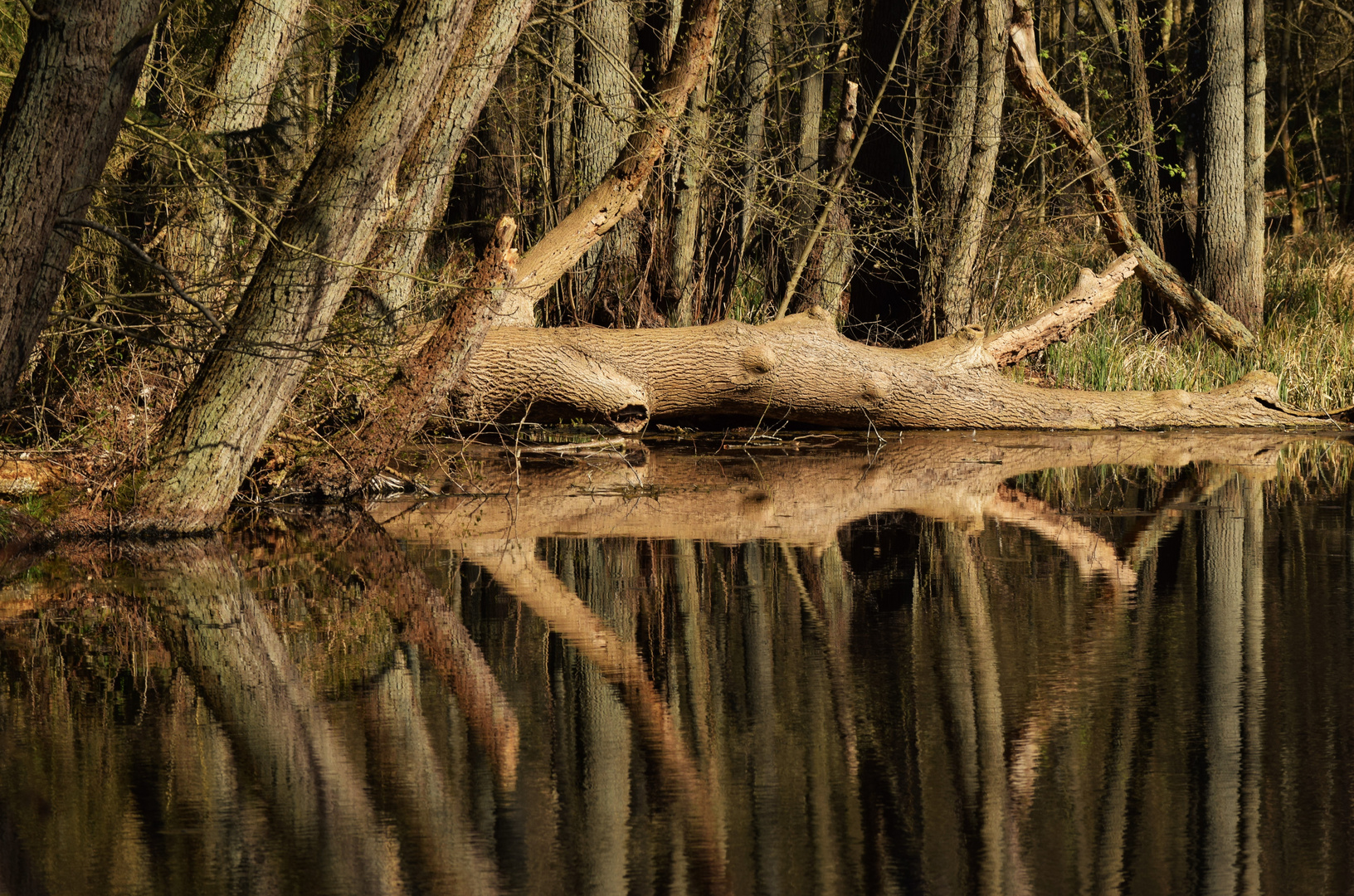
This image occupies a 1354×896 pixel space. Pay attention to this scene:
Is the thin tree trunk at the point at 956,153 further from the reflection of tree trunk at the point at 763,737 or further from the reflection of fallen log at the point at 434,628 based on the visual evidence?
the reflection of tree trunk at the point at 763,737

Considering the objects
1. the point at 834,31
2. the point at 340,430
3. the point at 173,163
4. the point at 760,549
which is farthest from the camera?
the point at 834,31

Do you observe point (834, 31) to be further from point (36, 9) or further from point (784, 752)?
point (784, 752)

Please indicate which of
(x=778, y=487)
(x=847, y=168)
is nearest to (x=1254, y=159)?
(x=847, y=168)

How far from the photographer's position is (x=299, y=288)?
8836mm

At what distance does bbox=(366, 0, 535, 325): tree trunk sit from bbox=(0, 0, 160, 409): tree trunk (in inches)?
94.6

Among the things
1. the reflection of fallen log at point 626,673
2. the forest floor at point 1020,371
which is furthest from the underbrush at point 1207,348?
the reflection of fallen log at point 626,673

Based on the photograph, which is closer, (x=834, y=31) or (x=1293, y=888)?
(x=1293, y=888)

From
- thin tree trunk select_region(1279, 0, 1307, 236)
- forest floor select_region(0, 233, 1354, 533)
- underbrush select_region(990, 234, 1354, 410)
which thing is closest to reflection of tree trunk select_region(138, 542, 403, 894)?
forest floor select_region(0, 233, 1354, 533)

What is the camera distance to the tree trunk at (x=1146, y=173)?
1767cm

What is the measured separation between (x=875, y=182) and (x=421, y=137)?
324 inches

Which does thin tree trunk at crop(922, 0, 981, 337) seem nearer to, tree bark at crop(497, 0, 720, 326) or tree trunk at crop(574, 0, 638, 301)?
tree trunk at crop(574, 0, 638, 301)

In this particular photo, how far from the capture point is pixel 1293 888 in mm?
3547

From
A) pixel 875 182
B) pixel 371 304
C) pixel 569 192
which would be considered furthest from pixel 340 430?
pixel 875 182

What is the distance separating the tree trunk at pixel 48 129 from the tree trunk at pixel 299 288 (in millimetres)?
1611
